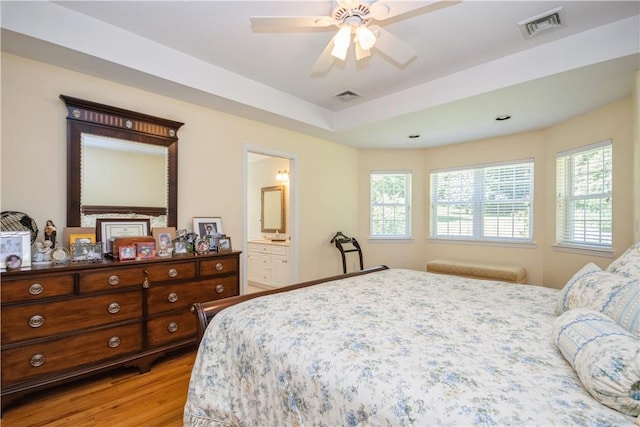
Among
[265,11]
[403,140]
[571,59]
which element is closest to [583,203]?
[571,59]

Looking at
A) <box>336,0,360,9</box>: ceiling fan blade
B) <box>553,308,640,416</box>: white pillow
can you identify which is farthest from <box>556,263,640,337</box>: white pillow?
<box>336,0,360,9</box>: ceiling fan blade

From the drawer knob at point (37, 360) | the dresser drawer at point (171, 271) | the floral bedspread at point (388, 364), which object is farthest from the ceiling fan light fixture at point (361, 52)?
the drawer knob at point (37, 360)

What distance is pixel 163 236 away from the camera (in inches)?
110

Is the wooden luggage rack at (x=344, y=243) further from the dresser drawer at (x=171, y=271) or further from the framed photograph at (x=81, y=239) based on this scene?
the framed photograph at (x=81, y=239)

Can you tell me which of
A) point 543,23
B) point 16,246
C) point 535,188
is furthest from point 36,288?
point 535,188

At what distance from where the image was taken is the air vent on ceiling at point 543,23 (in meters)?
2.16

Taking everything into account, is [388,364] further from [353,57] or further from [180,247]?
[353,57]

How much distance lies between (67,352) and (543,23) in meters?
4.14

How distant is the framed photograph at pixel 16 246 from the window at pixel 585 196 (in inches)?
208

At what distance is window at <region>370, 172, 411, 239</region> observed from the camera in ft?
17.8

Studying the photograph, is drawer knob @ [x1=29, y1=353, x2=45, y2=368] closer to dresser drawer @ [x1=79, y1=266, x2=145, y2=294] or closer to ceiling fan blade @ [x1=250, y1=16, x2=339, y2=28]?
dresser drawer @ [x1=79, y1=266, x2=145, y2=294]

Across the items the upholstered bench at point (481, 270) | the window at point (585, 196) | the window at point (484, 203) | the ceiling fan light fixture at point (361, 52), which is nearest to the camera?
the ceiling fan light fixture at point (361, 52)

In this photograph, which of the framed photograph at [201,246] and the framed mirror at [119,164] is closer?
the framed mirror at [119,164]

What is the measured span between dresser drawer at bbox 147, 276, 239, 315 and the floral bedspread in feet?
3.70
